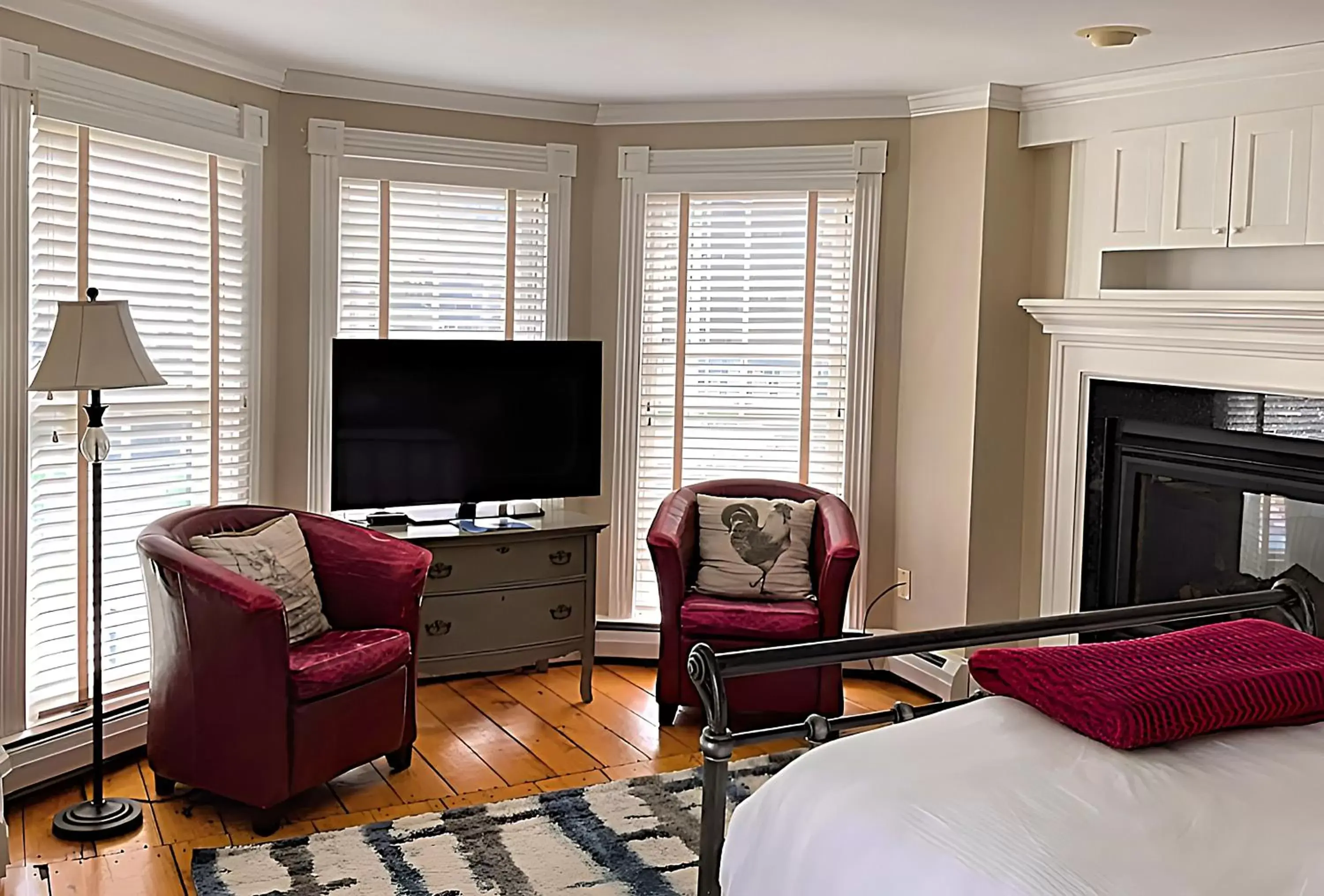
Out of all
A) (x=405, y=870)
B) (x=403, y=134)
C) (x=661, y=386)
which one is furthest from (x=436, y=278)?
(x=405, y=870)

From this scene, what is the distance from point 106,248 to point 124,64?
0.61m

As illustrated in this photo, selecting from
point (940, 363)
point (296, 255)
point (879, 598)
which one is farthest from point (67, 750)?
point (940, 363)

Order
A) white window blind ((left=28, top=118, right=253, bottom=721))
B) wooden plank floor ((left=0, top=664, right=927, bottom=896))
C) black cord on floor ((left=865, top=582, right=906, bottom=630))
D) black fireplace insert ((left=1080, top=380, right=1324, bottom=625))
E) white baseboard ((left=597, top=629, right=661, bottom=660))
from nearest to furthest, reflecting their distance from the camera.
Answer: wooden plank floor ((left=0, top=664, right=927, bottom=896)) < white window blind ((left=28, top=118, right=253, bottom=721)) < black fireplace insert ((left=1080, top=380, right=1324, bottom=625)) < black cord on floor ((left=865, top=582, right=906, bottom=630)) < white baseboard ((left=597, top=629, right=661, bottom=660))

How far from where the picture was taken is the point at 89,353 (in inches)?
138

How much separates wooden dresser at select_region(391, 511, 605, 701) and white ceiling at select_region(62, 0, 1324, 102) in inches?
68.8

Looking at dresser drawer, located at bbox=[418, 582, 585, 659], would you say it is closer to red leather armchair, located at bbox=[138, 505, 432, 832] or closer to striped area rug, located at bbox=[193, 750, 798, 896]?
red leather armchair, located at bbox=[138, 505, 432, 832]

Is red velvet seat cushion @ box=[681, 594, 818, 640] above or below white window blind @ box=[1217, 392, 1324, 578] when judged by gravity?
below

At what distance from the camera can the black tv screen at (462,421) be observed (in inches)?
183

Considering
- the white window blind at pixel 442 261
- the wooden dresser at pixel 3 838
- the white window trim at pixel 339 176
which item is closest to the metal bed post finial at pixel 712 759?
the wooden dresser at pixel 3 838

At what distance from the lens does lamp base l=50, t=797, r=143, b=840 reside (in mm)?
3588

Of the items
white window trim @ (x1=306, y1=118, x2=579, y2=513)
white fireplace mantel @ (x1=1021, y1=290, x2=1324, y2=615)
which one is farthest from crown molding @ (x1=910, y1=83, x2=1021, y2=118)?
white window trim @ (x1=306, y1=118, x2=579, y2=513)

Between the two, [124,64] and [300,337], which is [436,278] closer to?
[300,337]

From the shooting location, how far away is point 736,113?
5.29 m

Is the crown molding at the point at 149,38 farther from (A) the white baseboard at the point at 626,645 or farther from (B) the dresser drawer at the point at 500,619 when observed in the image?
(A) the white baseboard at the point at 626,645
